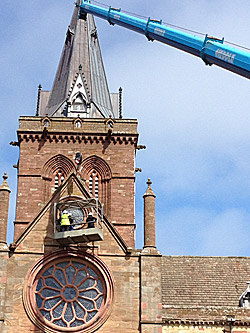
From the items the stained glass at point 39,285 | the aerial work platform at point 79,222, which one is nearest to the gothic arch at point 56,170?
the aerial work platform at point 79,222

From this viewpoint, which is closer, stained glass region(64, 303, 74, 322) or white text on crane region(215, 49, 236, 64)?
white text on crane region(215, 49, 236, 64)

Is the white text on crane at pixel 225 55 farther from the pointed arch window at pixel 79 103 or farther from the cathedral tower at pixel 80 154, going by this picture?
the pointed arch window at pixel 79 103

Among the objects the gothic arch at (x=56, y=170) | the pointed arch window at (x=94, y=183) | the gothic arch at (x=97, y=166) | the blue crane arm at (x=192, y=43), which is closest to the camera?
the blue crane arm at (x=192, y=43)

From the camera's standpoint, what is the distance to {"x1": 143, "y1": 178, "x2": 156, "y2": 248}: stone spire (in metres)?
31.6

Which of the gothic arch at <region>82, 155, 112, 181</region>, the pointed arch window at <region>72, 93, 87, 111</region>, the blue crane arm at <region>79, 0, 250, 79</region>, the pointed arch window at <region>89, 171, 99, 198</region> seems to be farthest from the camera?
the pointed arch window at <region>72, 93, 87, 111</region>

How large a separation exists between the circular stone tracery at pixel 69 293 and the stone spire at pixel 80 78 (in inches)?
628

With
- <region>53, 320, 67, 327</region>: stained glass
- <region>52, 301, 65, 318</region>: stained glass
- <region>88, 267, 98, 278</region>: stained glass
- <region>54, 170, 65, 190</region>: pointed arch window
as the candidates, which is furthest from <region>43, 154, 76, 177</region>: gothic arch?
<region>53, 320, 67, 327</region>: stained glass

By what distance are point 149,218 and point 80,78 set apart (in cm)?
1717

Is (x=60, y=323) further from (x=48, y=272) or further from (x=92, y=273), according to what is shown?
(x=92, y=273)

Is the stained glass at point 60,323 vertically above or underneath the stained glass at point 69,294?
underneath

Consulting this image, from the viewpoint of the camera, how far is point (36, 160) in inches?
1695

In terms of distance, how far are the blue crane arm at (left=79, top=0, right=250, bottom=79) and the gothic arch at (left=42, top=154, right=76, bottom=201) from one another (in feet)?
26.9

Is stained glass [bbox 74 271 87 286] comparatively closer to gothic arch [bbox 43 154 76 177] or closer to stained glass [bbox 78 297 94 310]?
stained glass [bbox 78 297 94 310]

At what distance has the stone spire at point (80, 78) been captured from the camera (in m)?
46.2
